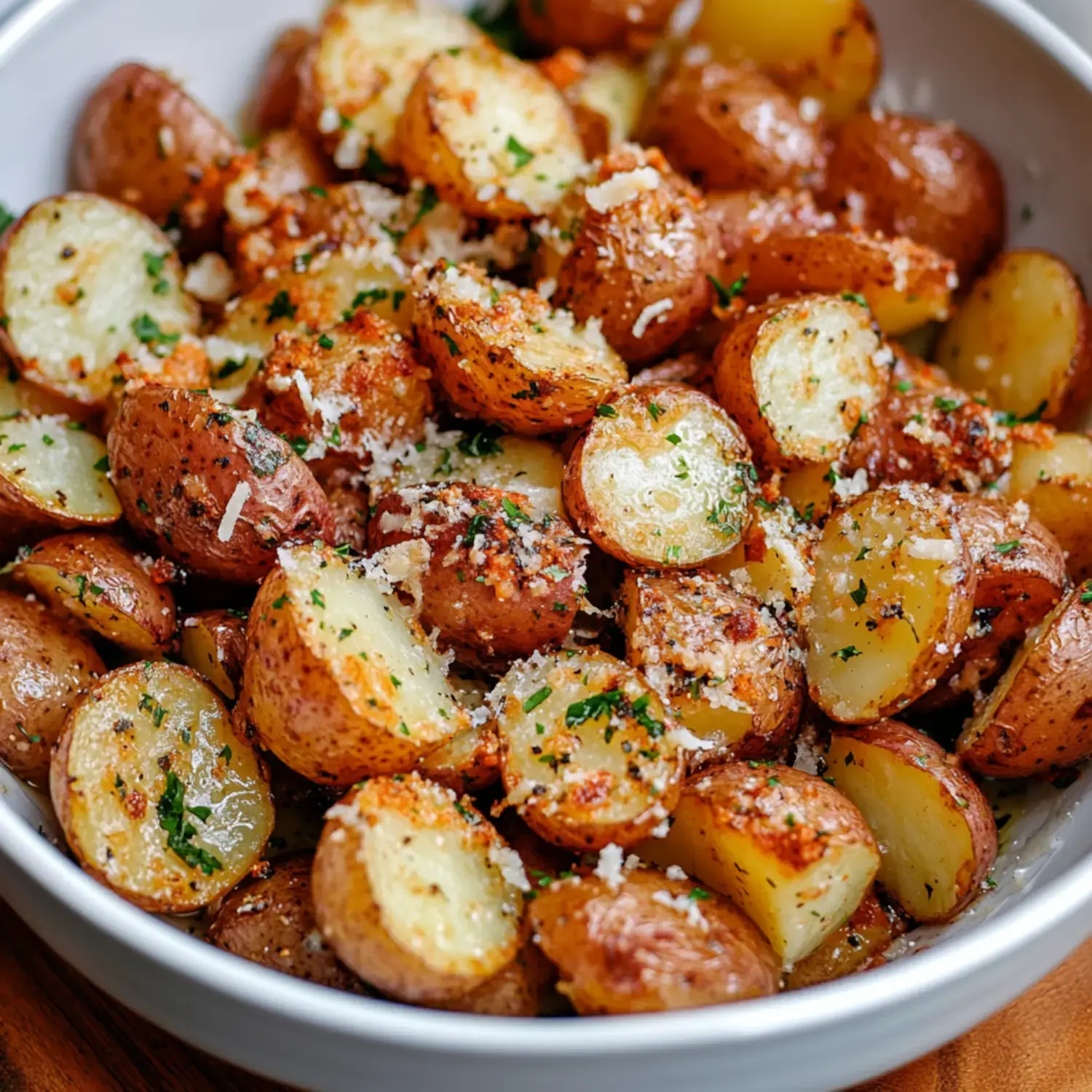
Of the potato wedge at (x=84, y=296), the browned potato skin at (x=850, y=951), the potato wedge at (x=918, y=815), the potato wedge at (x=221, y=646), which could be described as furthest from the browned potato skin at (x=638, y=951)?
the potato wedge at (x=84, y=296)

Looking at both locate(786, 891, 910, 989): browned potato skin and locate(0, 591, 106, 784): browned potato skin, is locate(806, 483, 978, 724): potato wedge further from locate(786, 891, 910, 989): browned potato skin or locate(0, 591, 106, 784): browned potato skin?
locate(0, 591, 106, 784): browned potato skin

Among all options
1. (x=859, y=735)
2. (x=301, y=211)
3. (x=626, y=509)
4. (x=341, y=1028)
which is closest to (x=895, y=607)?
(x=859, y=735)

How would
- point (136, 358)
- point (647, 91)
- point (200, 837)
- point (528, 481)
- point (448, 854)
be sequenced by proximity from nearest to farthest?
1. point (448, 854)
2. point (200, 837)
3. point (528, 481)
4. point (136, 358)
5. point (647, 91)

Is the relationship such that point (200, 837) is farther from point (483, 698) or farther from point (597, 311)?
point (597, 311)

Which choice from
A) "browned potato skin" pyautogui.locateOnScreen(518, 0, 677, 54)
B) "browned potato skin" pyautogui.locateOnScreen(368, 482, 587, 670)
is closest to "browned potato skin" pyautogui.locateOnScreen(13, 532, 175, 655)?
"browned potato skin" pyautogui.locateOnScreen(368, 482, 587, 670)

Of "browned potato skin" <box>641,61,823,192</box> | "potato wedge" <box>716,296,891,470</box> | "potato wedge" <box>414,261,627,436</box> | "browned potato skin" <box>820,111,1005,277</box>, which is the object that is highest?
"browned potato skin" <box>820,111,1005,277</box>

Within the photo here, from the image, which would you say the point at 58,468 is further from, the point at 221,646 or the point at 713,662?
the point at 713,662

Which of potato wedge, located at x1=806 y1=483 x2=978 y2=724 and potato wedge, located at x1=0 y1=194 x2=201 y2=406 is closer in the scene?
potato wedge, located at x1=806 y1=483 x2=978 y2=724
